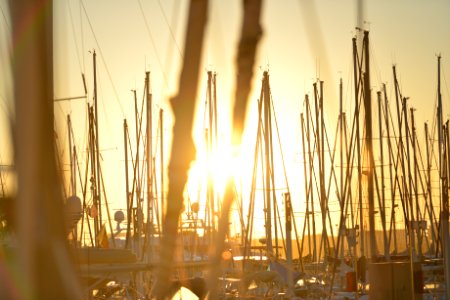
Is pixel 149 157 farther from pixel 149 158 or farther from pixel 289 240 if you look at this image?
pixel 289 240

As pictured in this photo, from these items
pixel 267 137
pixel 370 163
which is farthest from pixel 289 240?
pixel 370 163

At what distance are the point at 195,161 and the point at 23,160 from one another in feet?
2.79

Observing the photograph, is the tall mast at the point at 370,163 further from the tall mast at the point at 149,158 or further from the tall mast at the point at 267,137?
the tall mast at the point at 149,158

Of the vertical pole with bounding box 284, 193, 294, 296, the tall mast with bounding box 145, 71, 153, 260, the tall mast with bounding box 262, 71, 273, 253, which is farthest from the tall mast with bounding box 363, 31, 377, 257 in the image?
the tall mast with bounding box 145, 71, 153, 260

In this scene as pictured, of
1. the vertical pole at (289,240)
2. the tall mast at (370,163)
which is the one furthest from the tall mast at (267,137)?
the tall mast at (370,163)

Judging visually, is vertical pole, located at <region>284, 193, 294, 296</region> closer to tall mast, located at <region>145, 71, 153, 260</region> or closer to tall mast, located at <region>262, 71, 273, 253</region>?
tall mast, located at <region>262, 71, 273, 253</region>

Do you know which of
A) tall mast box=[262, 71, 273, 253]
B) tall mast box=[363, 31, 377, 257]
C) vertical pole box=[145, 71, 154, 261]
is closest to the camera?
tall mast box=[363, 31, 377, 257]

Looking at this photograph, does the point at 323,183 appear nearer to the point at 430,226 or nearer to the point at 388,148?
the point at 388,148

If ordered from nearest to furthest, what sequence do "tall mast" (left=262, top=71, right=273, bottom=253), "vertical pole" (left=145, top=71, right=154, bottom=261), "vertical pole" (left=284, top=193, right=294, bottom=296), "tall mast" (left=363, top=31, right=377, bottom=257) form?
"tall mast" (left=363, top=31, right=377, bottom=257)
"vertical pole" (left=284, top=193, right=294, bottom=296)
"tall mast" (left=262, top=71, right=273, bottom=253)
"vertical pole" (left=145, top=71, right=154, bottom=261)

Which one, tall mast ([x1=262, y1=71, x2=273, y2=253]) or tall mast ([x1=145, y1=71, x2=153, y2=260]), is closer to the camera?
tall mast ([x1=262, y1=71, x2=273, y2=253])

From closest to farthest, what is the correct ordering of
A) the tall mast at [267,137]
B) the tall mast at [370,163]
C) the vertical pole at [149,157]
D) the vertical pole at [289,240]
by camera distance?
the tall mast at [370,163] → the vertical pole at [289,240] → the tall mast at [267,137] → the vertical pole at [149,157]

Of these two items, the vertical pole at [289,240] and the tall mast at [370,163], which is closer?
the tall mast at [370,163]

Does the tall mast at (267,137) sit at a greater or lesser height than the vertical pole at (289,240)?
greater

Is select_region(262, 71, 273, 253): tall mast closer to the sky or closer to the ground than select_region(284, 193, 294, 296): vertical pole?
closer to the sky
